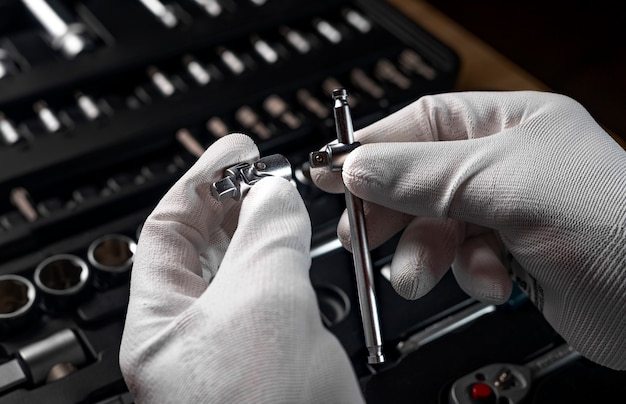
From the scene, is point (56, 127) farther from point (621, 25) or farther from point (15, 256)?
point (621, 25)

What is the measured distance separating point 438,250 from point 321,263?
194mm

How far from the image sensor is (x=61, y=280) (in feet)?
3.10

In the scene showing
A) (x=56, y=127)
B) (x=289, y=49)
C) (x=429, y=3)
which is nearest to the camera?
(x=56, y=127)

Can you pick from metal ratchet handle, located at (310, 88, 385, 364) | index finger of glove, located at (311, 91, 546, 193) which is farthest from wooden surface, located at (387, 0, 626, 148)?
metal ratchet handle, located at (310, 88, 385, 364)

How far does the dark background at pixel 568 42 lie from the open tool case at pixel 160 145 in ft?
0.33

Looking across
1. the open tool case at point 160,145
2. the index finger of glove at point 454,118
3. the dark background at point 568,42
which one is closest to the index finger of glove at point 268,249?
the index finger of glove at point 454,118

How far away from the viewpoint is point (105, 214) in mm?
1013

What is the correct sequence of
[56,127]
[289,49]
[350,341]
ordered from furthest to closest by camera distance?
[289,49]
[56,127]
[350,341]

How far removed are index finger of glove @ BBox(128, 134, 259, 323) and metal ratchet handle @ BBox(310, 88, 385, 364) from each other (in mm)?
74

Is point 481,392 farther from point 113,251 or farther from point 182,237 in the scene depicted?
point 113,251

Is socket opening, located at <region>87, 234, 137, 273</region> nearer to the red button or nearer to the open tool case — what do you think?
the open tool case

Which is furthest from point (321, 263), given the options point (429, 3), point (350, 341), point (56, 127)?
point (429, 3)

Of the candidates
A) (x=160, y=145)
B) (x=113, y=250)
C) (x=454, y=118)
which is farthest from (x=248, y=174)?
(x=160, y=145)

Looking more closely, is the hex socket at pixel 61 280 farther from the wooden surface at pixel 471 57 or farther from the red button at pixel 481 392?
the wooden surface at pixel 471 57
